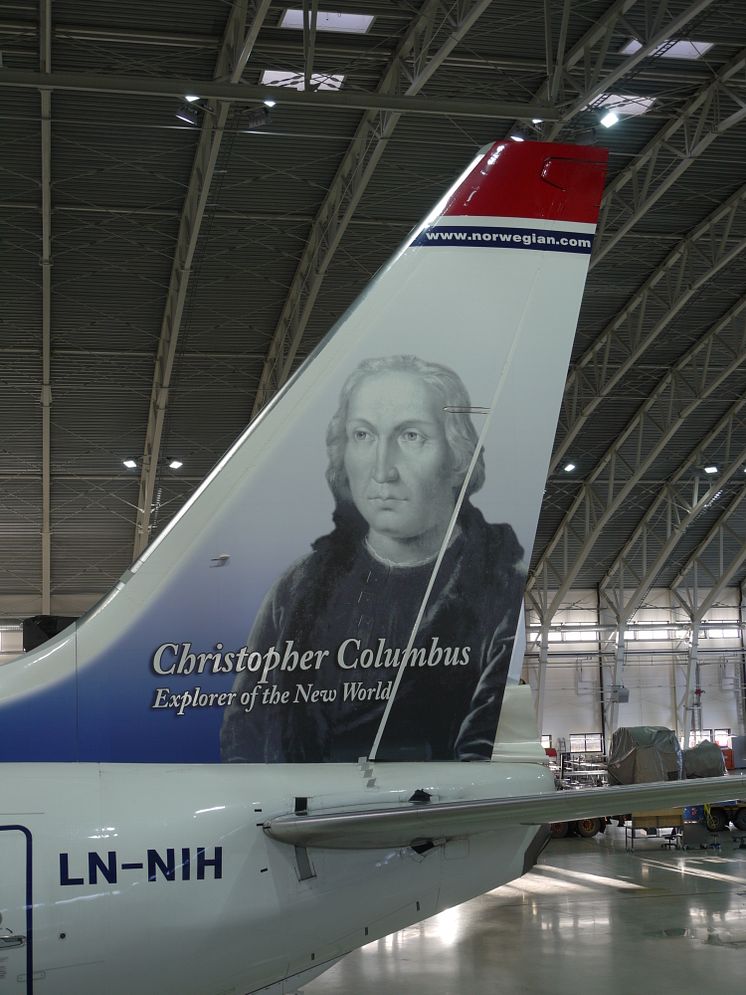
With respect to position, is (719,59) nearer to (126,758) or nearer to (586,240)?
(586,240)

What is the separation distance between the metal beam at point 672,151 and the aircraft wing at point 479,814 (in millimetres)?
20497

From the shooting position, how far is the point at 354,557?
5.55m

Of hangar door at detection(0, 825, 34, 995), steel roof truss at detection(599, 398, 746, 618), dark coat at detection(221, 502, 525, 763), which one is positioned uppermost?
steel roof truss at detection(599, 398, 746, 618)

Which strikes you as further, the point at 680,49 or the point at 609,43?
the point at 680,49

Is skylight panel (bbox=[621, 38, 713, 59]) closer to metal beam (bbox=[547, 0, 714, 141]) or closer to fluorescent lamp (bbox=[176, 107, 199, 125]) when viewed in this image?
metal beam (bbox=[547, 0, 714, 141])

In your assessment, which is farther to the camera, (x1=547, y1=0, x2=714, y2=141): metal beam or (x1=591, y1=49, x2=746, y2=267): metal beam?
(x1=591, y1=49, x2=746, y2=267): metal beam

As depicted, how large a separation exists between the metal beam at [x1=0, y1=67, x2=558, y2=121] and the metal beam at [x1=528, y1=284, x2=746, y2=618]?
19075 mm

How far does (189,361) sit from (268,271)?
4778mm

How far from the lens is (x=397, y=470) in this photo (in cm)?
555

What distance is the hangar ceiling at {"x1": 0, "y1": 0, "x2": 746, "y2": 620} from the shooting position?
21250 millimetres

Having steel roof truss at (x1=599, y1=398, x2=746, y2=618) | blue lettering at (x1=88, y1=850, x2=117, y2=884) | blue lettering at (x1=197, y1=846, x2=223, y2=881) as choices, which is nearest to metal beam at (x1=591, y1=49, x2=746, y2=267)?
steel roof truss at (x1=599, y1=398, x2=746, y2=618)

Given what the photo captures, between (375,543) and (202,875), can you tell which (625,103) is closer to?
(375,543)

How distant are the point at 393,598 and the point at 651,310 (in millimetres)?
31954

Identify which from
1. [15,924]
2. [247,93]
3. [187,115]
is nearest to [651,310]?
[187,115]
